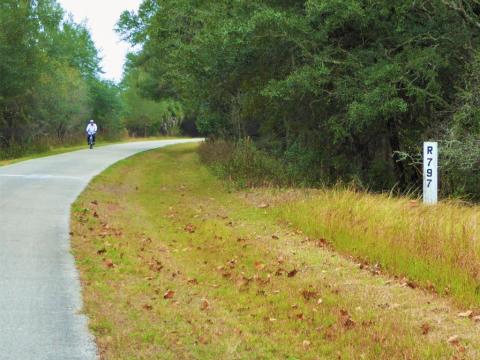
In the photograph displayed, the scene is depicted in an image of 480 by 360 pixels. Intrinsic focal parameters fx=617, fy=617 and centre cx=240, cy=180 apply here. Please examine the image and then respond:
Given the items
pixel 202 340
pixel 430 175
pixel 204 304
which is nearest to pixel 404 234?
pixel 430 175

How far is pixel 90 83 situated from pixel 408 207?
48414 millimetres

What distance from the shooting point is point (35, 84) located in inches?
1407

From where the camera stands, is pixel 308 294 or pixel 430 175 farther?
pixel 430 175

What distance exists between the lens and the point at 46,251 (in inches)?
358

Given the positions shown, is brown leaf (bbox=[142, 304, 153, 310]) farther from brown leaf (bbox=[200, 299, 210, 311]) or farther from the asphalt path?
the asphalt path

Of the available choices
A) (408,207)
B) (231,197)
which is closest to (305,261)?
(408,207)

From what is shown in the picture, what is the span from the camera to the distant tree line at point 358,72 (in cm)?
1470

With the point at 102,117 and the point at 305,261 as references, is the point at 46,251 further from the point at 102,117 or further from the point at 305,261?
the point at 102,117

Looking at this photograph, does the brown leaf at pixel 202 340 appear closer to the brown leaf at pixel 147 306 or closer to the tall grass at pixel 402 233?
the brown leaf at pixel 147 306

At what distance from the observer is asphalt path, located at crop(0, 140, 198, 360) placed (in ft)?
17.5

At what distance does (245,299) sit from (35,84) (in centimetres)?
3182

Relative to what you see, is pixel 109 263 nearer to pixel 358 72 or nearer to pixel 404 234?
pixel 404 234

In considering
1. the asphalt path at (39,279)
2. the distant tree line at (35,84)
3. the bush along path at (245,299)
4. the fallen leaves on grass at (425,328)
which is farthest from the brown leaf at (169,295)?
the distant tree line at (35,84)

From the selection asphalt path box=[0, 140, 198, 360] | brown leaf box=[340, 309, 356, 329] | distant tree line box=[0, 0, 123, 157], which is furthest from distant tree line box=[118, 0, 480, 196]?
distant tree line box=[0, 0, 123, 157]
